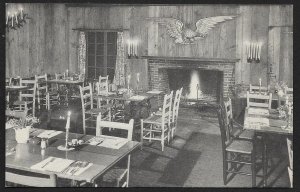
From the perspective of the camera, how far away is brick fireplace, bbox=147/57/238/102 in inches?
337

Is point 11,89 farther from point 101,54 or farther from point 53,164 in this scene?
point 53,164

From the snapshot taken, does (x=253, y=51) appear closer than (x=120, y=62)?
Yes

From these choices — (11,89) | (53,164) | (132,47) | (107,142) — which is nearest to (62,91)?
(132,47)

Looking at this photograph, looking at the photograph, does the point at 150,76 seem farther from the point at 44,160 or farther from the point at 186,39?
the point at 44,160

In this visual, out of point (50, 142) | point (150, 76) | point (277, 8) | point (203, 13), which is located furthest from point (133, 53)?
point (50, 142)

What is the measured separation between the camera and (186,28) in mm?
8758

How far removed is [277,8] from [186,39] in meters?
2.35

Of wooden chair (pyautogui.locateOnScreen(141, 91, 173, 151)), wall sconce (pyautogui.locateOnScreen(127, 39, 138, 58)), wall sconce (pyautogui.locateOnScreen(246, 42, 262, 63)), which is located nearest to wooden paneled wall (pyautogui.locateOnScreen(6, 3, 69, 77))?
wall sconce (pyautogui.locateOnScreen(127, 39, 138, 58))

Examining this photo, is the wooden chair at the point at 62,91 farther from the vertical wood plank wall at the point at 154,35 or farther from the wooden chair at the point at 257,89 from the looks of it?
the wooden chair at the point at 257,89

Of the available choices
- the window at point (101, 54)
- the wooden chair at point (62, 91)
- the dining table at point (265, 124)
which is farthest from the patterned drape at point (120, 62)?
the dining table at point (265, 124)

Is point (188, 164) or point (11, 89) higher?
point (11, 89)

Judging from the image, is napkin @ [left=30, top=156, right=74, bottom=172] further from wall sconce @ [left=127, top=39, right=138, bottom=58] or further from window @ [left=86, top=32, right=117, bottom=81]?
window @ [left=86, top=32, right=117, bottom=81]

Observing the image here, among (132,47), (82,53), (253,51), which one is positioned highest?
(132,47)

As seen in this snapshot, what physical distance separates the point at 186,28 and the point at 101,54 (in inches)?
109
